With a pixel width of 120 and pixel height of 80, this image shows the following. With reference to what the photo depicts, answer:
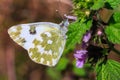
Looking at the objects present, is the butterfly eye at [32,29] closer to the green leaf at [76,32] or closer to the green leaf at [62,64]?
the green leaf at [76,32]

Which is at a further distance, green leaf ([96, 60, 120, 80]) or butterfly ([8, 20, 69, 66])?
butterfly ([8, 20, 69, 66])

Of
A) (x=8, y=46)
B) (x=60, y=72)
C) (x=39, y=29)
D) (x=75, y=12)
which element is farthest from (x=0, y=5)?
(x=75, y=12)

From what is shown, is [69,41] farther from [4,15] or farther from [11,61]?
[4,15]

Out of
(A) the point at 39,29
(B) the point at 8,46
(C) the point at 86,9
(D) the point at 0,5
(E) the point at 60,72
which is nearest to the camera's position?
(C) the point at 86,9

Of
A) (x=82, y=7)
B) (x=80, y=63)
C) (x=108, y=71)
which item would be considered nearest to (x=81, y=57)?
(x=80, y=63)

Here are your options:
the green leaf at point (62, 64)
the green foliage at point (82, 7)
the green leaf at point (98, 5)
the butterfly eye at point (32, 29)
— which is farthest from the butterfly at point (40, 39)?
the green leaf at point (62, 64)

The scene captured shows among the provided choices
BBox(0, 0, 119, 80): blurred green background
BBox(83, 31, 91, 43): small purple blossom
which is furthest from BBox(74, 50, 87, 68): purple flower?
BBox(0, 0, 119, 80): blurred green background

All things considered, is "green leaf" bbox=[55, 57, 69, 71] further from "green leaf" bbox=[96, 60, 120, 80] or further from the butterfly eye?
"green leaf" bbox=[96, 60, 120, 80]
